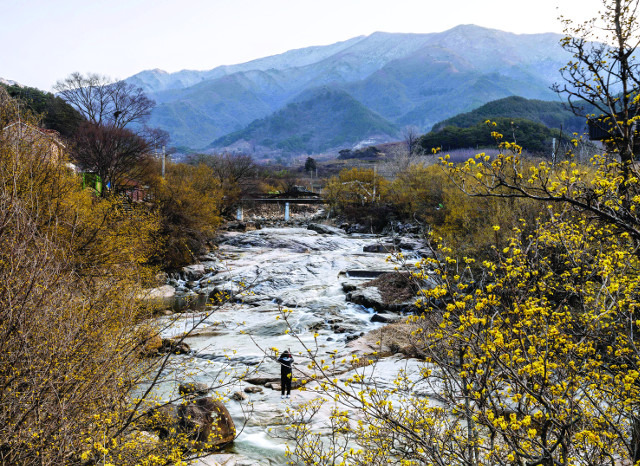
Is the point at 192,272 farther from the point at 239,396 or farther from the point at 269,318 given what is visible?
the point at 239,396

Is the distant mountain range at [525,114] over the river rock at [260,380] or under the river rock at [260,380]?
over

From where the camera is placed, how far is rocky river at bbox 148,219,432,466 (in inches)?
408

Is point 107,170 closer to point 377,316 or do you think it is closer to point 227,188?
point 227,188

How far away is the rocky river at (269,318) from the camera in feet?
34.0

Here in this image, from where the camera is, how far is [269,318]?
2136cm

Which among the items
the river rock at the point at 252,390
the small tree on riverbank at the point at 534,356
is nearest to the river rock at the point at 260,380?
the river rock at the point at 252,390

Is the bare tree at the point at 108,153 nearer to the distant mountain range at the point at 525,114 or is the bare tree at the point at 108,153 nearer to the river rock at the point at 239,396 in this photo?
the river rock at the point at 239,396

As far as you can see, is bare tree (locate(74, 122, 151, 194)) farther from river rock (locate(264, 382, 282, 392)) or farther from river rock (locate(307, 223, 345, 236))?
river rock (locate(264, 382, 282, 392))

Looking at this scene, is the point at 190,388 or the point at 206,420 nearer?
the point at 190,388

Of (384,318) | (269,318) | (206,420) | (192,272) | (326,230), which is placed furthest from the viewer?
(326,230)

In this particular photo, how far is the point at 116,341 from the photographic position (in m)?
7.93

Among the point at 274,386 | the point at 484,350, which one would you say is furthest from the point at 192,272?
the point at 484,350

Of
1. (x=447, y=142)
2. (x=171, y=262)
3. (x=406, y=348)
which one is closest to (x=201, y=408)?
(x=406, y=348)

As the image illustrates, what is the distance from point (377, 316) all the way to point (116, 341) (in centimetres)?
1451
